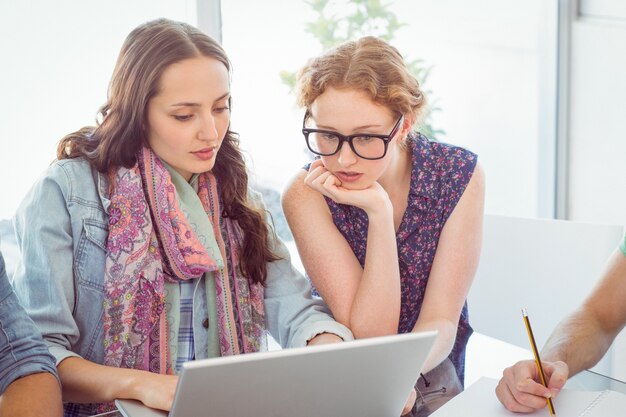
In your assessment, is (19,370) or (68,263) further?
(68,263)

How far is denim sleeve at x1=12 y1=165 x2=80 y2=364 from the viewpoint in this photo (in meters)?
1.42

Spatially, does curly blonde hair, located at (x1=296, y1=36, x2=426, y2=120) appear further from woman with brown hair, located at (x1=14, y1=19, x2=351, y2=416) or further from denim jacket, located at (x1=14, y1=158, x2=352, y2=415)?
denim jacket, located at (x1=14, y1=158, x2=352, y2=415)

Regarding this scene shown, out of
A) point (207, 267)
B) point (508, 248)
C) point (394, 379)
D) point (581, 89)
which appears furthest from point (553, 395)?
point (581, 89)

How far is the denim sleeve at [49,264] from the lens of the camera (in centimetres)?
142

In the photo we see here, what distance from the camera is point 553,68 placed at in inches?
131

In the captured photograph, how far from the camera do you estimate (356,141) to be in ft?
5.38

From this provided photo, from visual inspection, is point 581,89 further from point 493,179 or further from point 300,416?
point 300,416

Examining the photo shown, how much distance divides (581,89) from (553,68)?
15 cm

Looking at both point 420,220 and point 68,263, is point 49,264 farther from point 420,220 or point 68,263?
point 420,220

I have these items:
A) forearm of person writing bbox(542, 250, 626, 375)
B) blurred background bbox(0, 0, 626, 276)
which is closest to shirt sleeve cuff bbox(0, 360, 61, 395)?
forearm of person writing bbox(542, 250, 626, 375)

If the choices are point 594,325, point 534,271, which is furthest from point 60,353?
point 534,271

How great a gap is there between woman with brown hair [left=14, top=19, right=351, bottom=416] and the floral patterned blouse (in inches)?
9.1

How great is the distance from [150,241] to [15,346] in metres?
0.37

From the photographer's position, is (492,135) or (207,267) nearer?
(207,267)
